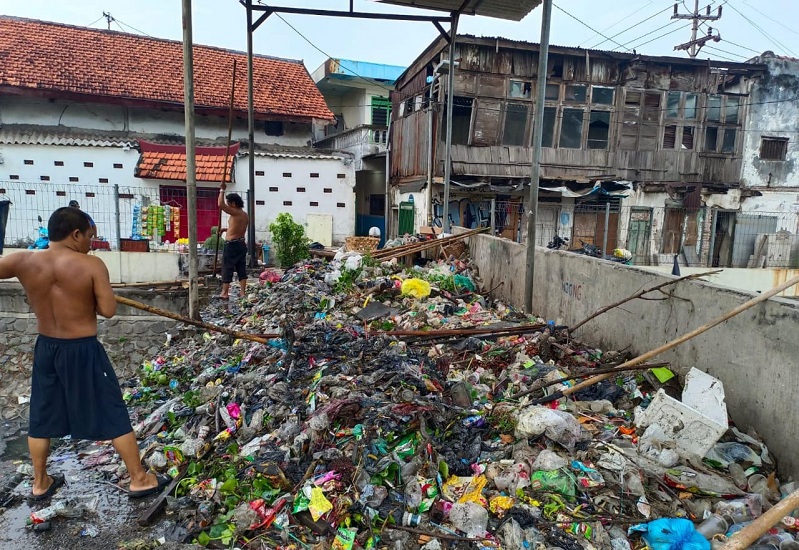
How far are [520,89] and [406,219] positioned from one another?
4954 millimetres

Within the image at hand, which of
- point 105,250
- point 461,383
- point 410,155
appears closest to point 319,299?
point 461,383

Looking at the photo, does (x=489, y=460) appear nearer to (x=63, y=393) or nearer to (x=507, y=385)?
(x=507, y=385)

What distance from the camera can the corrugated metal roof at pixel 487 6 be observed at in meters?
7.70

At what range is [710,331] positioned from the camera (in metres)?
3.82

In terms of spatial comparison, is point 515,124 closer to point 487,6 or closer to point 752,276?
point 487,6

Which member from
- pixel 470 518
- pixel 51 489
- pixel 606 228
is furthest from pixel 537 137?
pixel 606 228

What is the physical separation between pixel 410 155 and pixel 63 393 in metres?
12.7

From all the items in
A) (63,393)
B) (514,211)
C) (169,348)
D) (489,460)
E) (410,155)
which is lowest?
(169,348)

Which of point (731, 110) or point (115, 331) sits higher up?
point (731, 110)

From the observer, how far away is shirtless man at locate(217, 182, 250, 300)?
756cm

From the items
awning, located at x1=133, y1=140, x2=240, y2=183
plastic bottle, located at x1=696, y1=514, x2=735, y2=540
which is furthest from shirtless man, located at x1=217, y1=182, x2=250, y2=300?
plastic bottle, located at x1=696, y1=514, x2=735, y2=540

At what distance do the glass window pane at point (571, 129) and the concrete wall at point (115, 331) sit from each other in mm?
12152

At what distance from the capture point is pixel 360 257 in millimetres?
8375

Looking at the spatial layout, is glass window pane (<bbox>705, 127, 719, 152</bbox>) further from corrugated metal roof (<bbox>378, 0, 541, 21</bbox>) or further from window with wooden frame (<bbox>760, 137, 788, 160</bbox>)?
corrugated metal roof (<bbox>378, 0, 541, 21</bbox>)
